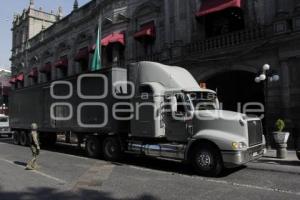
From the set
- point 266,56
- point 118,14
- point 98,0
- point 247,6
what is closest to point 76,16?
point 98,0

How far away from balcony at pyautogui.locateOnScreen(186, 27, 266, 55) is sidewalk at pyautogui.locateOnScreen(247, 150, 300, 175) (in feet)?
24.3

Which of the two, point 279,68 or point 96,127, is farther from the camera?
point 279,68

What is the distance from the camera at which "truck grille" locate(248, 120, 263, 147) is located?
11.1 meters

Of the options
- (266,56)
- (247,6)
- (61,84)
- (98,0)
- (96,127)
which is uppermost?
(98,0)

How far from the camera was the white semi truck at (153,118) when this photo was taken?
1109cm

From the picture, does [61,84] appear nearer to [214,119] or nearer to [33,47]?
[214,119]

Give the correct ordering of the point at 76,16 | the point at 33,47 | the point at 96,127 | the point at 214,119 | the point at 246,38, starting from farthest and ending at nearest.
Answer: the point at 33,47
the point at 76,16
the point at 246,38
the point at 96,127
the point at 214,119

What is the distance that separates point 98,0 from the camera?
33.1 meters

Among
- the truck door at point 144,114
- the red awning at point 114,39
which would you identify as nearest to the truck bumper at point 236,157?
the truck door at point 144,114

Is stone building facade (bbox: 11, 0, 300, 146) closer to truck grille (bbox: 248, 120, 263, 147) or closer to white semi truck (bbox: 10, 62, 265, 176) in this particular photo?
white semi truck (bbox: 10, 62, 265, 176)

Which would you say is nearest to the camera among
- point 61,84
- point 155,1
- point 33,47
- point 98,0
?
point 61,84

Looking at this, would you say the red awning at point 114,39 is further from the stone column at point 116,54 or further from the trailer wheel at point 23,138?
the trailer wheel at point 23,138

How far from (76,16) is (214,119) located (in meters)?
28.9

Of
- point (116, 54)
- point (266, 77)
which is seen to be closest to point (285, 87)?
point (266, 77)
